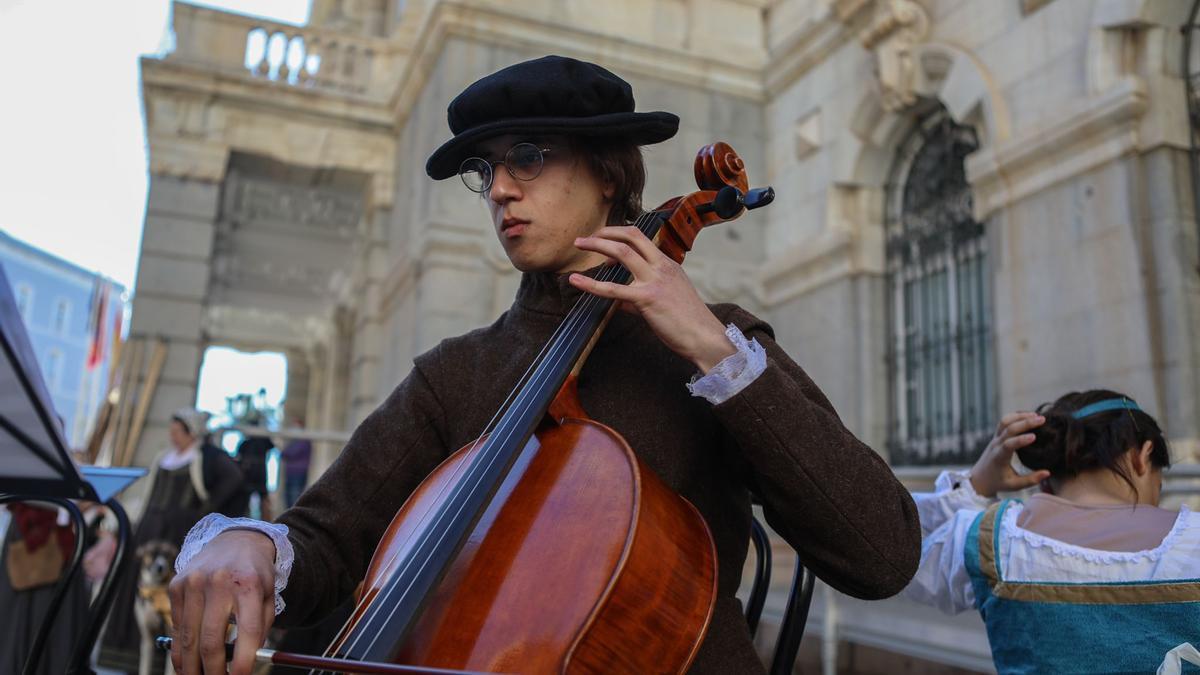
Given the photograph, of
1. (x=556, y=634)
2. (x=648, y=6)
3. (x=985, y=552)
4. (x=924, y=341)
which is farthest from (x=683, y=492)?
(x=648, y=6)

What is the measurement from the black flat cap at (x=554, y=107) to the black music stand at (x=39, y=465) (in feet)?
2.43

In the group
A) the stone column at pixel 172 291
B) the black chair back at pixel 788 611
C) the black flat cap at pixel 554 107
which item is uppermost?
the stone column at pixel 172 291

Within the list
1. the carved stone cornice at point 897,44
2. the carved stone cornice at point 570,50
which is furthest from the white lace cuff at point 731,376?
the carved stone cornice at point 570,50

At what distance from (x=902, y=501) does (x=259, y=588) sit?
35.3 inches

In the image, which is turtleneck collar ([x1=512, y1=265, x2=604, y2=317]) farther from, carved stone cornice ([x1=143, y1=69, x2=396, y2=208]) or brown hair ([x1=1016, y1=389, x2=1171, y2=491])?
carved stone cornice ([x1=143, y1=69, x2=396, y2=208])

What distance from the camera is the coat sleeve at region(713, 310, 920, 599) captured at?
1.23 m

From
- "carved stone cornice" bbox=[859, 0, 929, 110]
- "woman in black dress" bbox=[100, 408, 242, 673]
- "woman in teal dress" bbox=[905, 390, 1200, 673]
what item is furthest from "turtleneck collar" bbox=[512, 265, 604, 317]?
"carved stone cornice" bbox=[859, 0, 929, 110]

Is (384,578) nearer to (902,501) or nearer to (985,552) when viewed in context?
(902,501)

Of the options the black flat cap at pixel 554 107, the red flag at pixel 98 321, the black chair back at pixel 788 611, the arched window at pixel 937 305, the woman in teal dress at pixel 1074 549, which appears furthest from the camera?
the red flag at pixel 98 321

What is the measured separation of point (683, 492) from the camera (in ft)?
4.58

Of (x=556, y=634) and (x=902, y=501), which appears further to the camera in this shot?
(x=902, y=501)

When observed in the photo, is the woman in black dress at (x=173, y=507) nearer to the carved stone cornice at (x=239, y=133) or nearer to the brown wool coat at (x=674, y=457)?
the carved stone cornice at (x=239, y=133)

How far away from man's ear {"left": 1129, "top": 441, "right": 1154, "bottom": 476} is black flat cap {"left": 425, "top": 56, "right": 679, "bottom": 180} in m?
1.40

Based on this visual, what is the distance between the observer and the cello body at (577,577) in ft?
3.52
